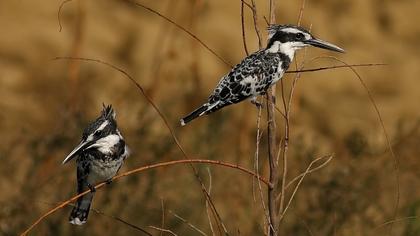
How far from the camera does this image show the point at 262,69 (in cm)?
389

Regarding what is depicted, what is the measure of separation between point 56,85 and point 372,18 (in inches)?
155

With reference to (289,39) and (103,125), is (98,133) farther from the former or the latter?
(289,39)

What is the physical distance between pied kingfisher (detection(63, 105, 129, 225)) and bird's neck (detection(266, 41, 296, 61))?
611 millimetres

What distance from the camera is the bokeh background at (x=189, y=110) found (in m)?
6.55

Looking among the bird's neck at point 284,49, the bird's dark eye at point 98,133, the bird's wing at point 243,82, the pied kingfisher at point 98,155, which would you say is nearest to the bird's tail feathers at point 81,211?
the pied kingfisher at point 98,155

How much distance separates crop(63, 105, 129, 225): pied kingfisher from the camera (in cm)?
417

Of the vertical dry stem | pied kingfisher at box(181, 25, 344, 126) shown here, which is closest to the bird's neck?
pied kingfisher at box(181, 25, 344, 126)

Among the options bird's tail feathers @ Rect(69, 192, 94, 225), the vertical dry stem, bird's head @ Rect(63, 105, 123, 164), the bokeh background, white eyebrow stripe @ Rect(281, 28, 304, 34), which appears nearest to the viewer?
the vertical dry stem

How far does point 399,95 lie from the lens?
1165cm

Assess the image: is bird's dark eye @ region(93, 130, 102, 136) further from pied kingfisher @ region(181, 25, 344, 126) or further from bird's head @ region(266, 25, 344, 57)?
bird's head @ region(266, 25, 344, 57)

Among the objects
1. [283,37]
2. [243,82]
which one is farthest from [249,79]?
[283,37]

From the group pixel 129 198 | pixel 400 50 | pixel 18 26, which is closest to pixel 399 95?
pixel 400 50

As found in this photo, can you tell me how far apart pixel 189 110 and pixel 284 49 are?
17.9 ft

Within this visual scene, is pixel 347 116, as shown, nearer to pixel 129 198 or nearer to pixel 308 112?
pixel 308 112
